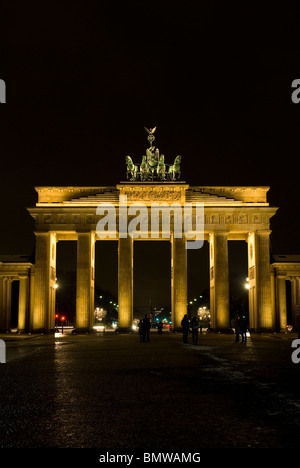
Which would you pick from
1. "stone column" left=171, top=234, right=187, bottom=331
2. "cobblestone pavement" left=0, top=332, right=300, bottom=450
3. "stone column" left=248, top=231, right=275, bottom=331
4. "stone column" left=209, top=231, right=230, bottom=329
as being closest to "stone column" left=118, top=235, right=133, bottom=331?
"stone column" left=171, top=234, right=187, bottom=331

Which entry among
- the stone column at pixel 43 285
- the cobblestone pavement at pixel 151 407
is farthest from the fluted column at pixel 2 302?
the cobblestone pavement at pixel 151 407

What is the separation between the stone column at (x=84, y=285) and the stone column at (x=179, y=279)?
10.0m

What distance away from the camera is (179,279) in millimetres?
65500

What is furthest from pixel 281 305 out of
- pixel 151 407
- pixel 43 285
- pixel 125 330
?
pixel 151 407

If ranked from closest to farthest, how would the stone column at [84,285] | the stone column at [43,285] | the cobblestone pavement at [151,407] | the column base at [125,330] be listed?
the cobblestone pavement at [151,407], the stone column at [43,285], the stone column at [84,285], the column base at [125,330]

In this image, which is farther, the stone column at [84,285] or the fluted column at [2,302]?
the fluted column at [2,302]

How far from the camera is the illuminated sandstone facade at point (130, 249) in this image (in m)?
64.8

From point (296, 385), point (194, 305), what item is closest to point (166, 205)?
point (296, 385)

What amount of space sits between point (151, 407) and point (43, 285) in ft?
183

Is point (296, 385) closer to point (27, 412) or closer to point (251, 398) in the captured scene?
point (251, 398)

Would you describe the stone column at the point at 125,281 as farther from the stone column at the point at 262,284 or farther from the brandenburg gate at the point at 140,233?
the stone column at the point at 262,284

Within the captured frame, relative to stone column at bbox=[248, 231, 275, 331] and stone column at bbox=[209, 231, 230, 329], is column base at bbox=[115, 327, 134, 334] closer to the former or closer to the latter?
stone column at bbox=[209, 231, 230, 329]

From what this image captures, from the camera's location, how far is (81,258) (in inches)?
2571

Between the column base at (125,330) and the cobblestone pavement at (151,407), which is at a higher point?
the cobblestone pavement at (151,407)
